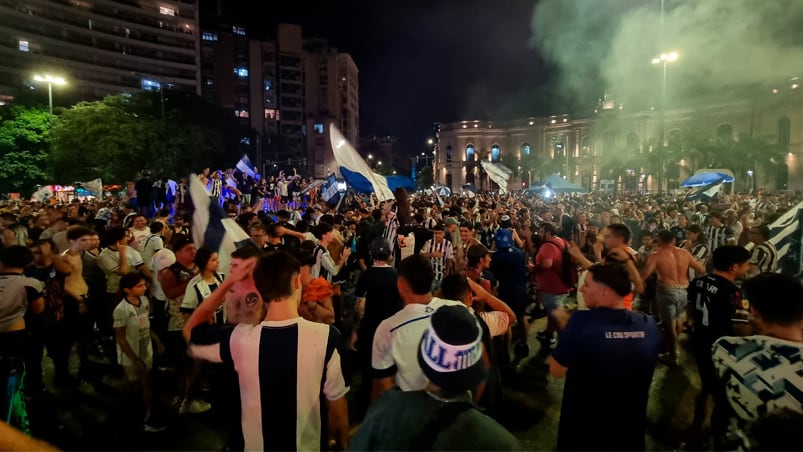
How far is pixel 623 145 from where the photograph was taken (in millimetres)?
77750

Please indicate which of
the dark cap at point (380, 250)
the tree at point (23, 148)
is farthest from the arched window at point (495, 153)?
the dark cap at point (380, 250)

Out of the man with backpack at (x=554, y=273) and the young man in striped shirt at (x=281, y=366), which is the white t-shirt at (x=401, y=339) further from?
the man with backpack at (x=554, y=273)

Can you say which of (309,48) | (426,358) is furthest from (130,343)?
(309,48)

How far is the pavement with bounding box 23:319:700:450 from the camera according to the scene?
15.4ft

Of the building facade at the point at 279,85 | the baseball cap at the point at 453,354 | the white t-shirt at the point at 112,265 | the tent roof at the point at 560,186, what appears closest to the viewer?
the baseball cap at the point at 453,354

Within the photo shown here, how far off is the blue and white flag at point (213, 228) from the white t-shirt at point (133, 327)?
1.68 metres

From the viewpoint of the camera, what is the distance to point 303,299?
16.2 ft

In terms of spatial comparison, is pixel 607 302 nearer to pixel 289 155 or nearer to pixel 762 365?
pixel 762 365

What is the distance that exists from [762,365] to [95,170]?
136ft

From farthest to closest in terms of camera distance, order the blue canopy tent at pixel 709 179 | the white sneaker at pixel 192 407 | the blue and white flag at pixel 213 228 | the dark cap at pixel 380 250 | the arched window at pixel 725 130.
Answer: the arched window at pixel 725 130, the blue canopy tent at pixel 709 179, the white sneaker at pixel 192 407, the dark cap at pixel 380 250, the blue and white flag at pixel 213 228

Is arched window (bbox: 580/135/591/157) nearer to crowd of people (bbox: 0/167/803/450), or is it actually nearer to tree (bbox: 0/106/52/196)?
tree (bbox: 0/106/52/196)

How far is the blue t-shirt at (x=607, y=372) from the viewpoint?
2900mm

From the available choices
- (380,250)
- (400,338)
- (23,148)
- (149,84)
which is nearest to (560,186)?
(380,250)

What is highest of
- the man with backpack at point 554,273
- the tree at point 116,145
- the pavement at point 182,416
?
the tree at point 116,145
